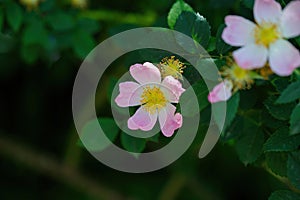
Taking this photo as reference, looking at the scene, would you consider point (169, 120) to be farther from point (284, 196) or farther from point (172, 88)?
point (284, 196)

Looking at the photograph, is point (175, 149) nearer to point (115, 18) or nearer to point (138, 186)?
point (115, 18)

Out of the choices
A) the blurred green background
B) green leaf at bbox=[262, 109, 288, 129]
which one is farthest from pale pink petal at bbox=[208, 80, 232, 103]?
the blurred green background

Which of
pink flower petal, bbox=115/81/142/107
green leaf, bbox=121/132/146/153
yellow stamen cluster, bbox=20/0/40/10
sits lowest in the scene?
pink flower petal, bbox=115/81/142/107

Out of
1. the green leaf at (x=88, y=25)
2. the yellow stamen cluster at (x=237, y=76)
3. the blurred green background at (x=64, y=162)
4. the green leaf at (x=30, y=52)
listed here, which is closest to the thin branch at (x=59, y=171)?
the blurred green background at (x=64, y=162)

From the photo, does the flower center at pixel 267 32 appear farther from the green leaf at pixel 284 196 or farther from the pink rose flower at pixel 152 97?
the green leaf at pixel 284 196

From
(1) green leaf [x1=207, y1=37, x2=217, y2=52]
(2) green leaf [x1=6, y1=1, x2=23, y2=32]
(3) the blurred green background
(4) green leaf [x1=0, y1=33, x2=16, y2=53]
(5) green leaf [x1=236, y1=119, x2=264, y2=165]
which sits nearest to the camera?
(1) green leaf [x1=207, y1=37, x2=217, y2=52]

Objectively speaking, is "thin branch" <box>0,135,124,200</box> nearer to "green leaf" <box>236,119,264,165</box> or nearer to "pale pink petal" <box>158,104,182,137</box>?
"green leaf" <box>236,119,264,165</box>

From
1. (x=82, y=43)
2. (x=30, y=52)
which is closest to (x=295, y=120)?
(x=82, y=43)

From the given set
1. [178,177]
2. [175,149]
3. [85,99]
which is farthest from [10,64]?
[175,149]
